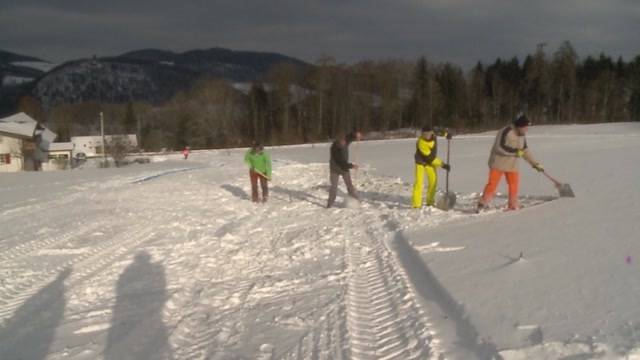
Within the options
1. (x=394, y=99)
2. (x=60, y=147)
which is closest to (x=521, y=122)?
(x=394, y=99)

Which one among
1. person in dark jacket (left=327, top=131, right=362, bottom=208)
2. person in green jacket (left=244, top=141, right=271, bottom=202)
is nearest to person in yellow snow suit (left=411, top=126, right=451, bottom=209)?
person in dark jacket (left=327, top=131, right=362, bottom=208)

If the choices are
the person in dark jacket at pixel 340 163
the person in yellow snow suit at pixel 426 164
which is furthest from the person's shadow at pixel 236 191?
the person in yellow snow suit at pixel 426 164

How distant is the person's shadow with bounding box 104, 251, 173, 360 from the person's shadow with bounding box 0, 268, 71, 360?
536 mm

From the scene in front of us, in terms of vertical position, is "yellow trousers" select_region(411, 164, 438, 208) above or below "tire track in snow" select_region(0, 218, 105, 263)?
above

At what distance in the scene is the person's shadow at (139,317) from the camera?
4.59m

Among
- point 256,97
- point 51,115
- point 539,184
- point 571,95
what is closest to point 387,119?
point 256,97

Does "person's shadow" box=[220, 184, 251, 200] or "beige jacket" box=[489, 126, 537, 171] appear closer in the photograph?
"beige jacket" box=[489, 126, 537, 171]

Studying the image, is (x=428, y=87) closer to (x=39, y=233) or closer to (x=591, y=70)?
(x=591, y=70)

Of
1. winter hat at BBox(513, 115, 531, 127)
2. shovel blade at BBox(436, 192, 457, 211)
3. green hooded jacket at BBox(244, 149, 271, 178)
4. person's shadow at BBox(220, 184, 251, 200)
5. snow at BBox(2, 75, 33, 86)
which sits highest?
snow at BBox(2, 75, 33, 86)

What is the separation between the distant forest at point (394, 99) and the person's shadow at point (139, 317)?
61886mm

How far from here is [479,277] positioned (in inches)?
227

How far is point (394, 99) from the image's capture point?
74.0 m

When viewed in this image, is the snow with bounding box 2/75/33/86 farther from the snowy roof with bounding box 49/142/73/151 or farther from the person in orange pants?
the person in orange pants

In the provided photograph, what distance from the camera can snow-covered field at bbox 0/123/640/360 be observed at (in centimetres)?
445
